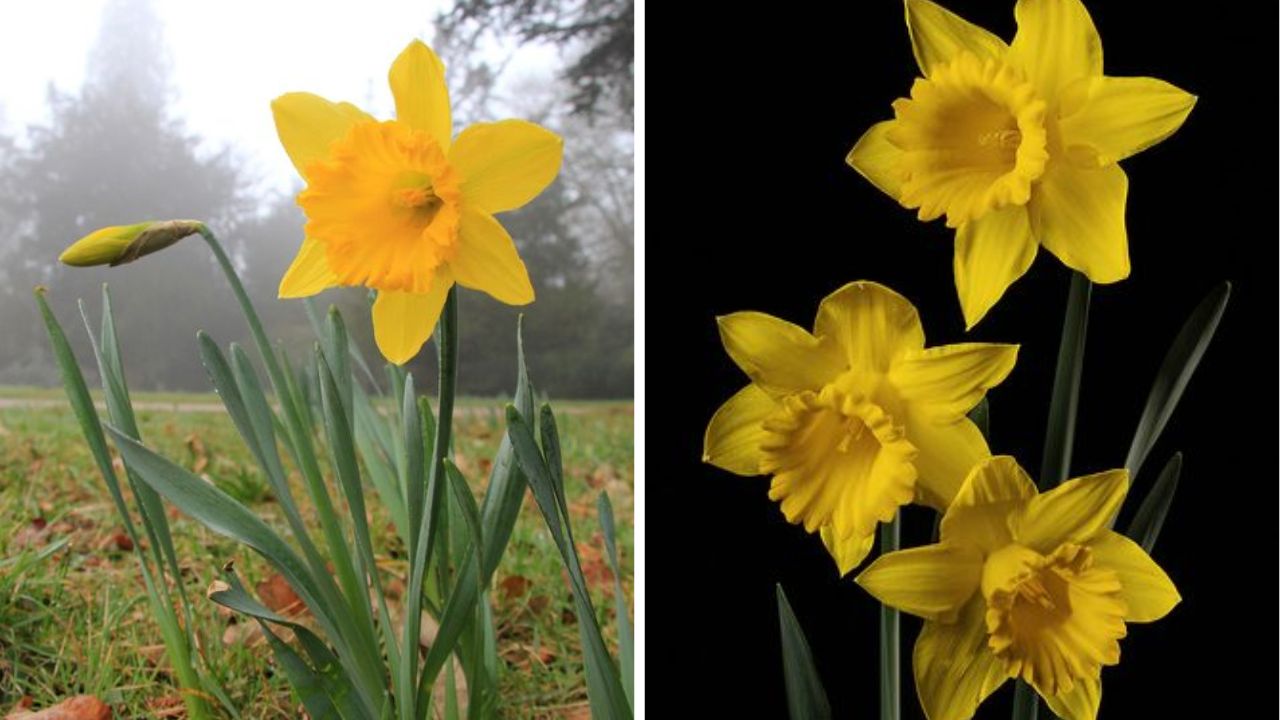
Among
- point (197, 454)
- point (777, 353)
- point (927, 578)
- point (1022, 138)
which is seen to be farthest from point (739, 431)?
point (197, 454)

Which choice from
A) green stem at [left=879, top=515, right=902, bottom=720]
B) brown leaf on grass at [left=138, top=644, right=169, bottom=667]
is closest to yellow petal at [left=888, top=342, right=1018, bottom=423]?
green stem at [left=879, top=515, right=902, bottom=720]

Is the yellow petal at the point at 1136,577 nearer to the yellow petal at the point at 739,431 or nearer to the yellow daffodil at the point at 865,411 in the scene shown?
the yellow daffodil at the point at 865,411

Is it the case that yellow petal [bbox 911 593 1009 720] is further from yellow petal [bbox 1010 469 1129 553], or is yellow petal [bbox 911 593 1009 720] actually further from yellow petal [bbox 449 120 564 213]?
yellow petal [bbox 449 120 564 213]

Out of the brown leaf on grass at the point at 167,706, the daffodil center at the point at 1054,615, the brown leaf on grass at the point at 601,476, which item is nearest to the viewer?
the daffodil center at the point at 1054,615

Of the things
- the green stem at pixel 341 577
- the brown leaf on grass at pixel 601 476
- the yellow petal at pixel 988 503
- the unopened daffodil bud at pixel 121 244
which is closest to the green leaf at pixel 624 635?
the green stem at pixel 341 577

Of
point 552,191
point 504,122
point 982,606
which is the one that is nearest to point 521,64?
point 552,191

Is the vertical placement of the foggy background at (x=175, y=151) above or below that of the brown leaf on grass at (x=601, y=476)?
above
